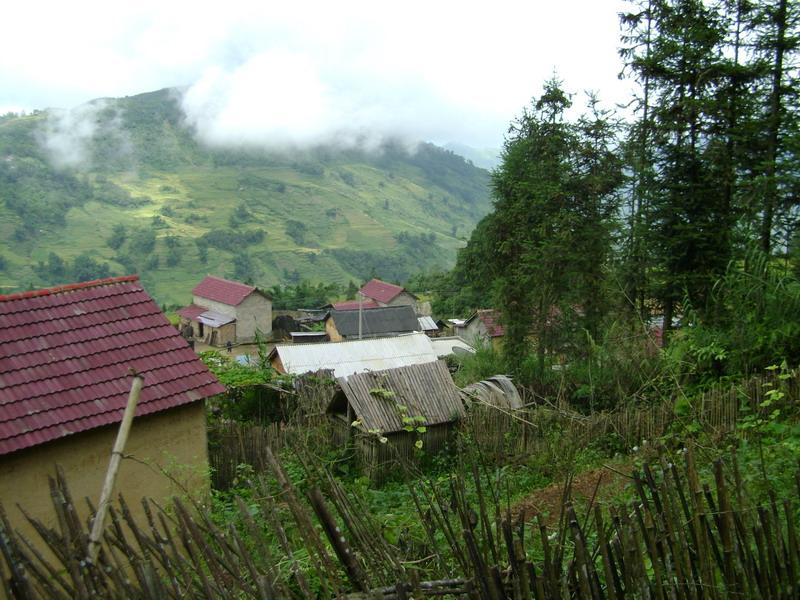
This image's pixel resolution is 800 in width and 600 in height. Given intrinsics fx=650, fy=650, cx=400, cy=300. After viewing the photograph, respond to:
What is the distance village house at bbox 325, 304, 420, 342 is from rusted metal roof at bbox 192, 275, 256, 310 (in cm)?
765

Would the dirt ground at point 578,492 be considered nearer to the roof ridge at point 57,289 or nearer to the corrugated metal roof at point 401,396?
Answer: the corrugated metal roof at point 401,396

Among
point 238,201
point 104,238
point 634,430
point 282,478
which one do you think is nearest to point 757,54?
point 634,430

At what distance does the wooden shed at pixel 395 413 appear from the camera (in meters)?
9.96

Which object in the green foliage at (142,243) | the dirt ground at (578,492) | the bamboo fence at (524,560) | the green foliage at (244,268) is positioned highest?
the green foliage at (142,243)

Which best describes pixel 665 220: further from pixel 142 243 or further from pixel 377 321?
pixel 142 243

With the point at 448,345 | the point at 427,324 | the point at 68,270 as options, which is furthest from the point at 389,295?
the point at 68,270

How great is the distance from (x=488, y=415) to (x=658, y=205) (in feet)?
18.7

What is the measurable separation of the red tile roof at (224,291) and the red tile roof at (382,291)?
27.9ft

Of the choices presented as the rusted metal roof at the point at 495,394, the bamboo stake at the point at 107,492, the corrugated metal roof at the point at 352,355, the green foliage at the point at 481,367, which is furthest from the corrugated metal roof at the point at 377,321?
the bamboo stake at the point at 107,492

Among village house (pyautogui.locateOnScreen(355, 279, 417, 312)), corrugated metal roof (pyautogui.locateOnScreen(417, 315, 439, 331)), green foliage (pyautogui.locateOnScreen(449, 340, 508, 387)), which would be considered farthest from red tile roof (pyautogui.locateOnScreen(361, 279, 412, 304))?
green foliage (pyautogui.locateOnScreen(449, 340, 508, 387))

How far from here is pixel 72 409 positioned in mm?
6727

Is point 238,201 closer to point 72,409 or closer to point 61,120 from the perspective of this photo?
point 61,120

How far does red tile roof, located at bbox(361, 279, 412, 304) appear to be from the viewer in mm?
43500

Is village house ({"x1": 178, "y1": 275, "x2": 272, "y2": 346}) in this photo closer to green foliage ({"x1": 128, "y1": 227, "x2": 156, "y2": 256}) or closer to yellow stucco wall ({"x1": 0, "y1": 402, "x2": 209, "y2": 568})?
yellow stucco wall ({"x1": 0, "y1": 402, "x2": 209, "y2": 568})
